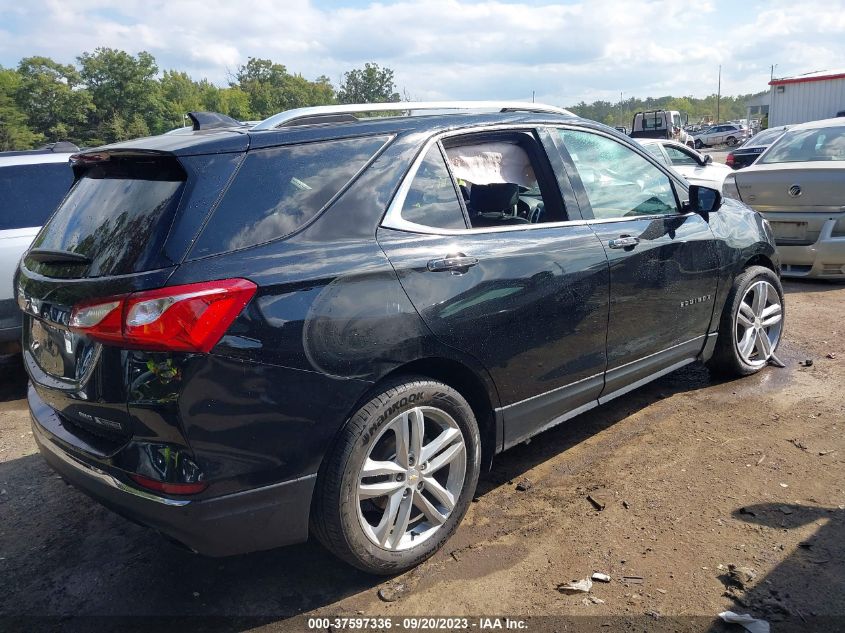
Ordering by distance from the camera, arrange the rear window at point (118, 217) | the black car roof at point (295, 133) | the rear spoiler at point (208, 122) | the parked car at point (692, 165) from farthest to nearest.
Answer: the parked car at point (692, 165) → the rear spoiler at point (208, 122) → the black car roof at point (295, 133) → the rear window at point (118, 217)

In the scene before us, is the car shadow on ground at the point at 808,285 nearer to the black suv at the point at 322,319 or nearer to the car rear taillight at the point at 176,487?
the black suv at the point at 322,319

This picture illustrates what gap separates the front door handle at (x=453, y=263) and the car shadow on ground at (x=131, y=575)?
127 cm

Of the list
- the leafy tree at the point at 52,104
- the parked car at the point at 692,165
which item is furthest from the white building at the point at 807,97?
the leafy tree at the point at 52,104

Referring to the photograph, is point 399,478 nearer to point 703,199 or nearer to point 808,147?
point 703,199

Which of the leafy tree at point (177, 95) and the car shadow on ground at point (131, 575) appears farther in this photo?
the leafy tree at point (177, 95)

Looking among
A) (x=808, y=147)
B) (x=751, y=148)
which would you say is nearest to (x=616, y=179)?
(x=808, y=147)

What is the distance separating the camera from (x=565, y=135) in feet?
11.9

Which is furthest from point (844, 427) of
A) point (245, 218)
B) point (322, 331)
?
point (245, 218)

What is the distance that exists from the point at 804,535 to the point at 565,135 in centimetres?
219

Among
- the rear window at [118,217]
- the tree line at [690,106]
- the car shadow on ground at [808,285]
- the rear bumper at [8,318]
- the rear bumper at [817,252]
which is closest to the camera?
the rear window at [118,217]

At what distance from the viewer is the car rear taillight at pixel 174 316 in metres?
2.20

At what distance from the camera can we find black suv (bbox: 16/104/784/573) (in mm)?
2266

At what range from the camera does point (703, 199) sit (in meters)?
4.18

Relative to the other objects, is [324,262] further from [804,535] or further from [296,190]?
[804,535]
